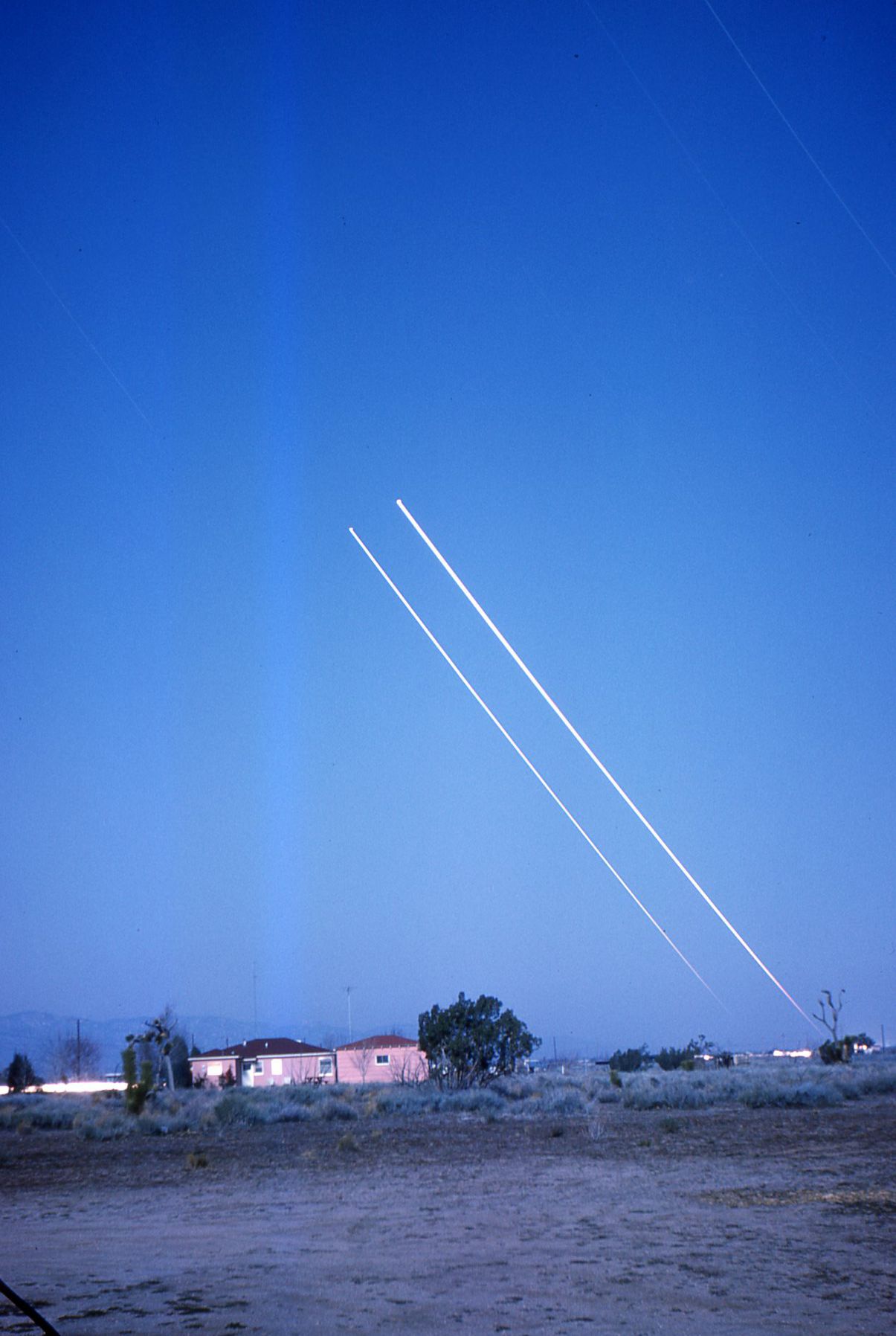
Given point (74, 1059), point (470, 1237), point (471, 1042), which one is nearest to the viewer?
point (470, 1237)

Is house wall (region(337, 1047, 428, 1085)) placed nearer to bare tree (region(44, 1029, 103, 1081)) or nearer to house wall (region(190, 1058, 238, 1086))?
house wall (region(190, 1058, 238, 1086))

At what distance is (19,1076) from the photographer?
59938mm

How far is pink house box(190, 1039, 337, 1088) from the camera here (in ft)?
240

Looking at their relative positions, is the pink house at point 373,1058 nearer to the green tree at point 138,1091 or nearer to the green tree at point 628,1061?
the green tree at point 628,1061

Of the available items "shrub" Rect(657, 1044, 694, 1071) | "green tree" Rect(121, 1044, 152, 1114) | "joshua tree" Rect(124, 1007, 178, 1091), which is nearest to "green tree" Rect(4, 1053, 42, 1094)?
"joshua tree" Rect(124, 1007, 178, 1091)

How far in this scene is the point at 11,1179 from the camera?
18734 millimetres

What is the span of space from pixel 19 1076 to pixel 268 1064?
19.1m

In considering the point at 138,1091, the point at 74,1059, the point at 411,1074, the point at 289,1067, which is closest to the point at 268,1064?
the point at 289,1067

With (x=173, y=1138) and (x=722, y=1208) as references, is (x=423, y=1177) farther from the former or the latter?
(x=173, y=1138)

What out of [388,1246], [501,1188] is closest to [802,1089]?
[501,1188]

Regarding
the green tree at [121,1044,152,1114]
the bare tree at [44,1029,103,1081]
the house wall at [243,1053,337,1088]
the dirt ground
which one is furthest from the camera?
the bare tree at [44,1029,103,1081]

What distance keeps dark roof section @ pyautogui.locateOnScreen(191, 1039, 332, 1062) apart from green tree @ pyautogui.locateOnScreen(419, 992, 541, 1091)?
116 ft

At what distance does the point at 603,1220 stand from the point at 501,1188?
3.22 meters

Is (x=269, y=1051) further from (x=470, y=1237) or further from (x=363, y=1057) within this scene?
(x=470, y=1237)
